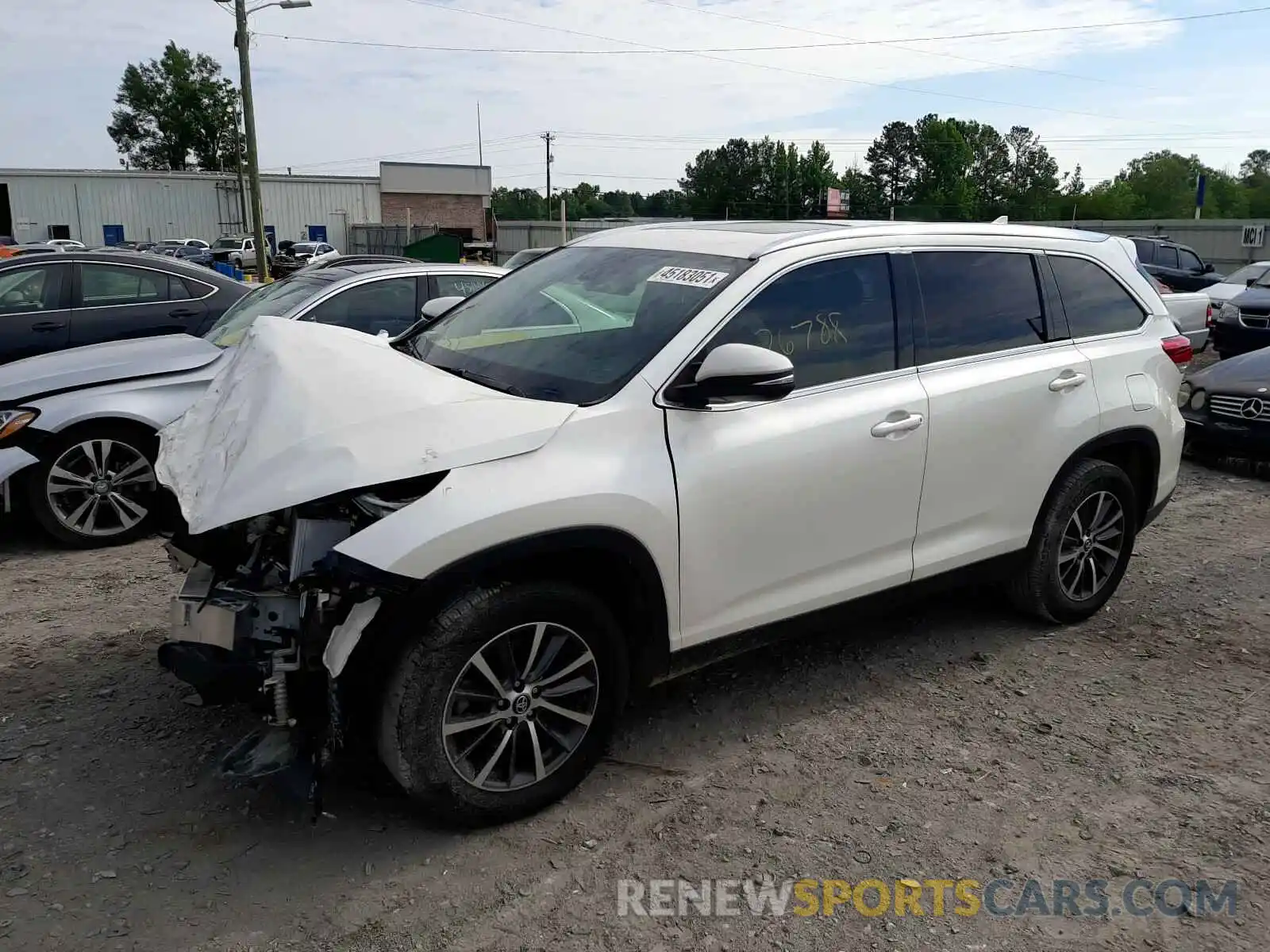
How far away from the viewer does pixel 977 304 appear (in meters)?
4.20

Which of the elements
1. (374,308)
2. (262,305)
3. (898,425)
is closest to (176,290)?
(262,305)

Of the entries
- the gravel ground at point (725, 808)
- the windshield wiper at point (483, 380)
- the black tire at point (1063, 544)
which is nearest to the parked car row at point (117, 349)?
the gravel ground at point (725, 808)

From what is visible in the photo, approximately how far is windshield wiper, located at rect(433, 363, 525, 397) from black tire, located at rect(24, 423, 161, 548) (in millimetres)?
2823

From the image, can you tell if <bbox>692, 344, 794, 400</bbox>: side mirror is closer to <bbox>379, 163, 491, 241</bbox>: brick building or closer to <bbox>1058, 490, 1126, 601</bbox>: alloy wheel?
<bbox>1058, 490, 1126, 601</bbox>: alloy wheel

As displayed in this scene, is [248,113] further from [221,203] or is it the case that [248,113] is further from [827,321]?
[221,203]

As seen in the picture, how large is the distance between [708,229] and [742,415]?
3.33 ft

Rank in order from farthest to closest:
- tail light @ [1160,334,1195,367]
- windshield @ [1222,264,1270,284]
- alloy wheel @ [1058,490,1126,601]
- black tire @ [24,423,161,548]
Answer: windshield @ [1222,264,1270,284], black tire @ [24,423,161,548], tail light @ [1160,334,1195,367], alloy wheel @ [1058,490,1126,601]

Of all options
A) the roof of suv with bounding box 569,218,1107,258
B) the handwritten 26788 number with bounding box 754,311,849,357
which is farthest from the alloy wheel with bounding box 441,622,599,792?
the roof of suv with bounding box 569,218,1107,258

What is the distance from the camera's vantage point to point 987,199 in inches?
3573

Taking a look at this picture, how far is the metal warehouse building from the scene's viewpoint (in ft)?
181

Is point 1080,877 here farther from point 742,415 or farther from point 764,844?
point 742,415

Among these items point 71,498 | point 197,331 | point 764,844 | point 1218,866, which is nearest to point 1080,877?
point 1218,866

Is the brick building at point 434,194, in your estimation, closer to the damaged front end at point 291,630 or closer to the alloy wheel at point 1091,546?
the alloy wheel at point 1091,546

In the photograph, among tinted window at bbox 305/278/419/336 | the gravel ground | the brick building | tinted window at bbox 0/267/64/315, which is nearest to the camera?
the gravel ground
